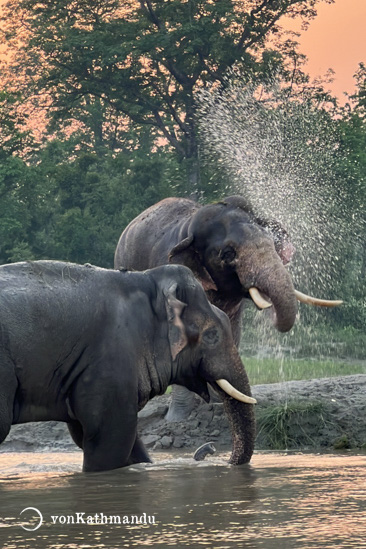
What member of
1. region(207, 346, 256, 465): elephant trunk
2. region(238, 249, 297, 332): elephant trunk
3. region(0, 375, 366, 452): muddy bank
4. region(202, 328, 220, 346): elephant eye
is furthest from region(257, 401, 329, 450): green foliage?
region(202, 328, 220, 346): elephant eye

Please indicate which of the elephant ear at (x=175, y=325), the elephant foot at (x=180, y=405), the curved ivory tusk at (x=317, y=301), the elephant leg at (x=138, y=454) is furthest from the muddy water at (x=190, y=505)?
the elephant foot at (x=180, y=405)

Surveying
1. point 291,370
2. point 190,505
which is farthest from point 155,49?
point 190,505

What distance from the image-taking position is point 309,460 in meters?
9.63

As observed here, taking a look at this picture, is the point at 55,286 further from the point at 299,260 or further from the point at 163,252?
the point at 299,260

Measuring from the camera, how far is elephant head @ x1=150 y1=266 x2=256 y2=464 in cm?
902

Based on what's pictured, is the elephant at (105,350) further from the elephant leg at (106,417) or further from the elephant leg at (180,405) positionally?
the elephant leg at (180,405)

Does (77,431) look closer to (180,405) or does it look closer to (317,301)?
(317,301)

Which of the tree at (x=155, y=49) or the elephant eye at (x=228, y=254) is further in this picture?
the tree at (x=155, y=49)

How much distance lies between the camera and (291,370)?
682 inches

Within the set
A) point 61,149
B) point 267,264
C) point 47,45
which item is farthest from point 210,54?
point 267,264

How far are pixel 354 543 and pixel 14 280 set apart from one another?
11.9 feet

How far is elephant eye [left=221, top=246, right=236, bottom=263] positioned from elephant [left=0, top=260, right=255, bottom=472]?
240 centimetres

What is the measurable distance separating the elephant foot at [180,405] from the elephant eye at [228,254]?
132 centimetres

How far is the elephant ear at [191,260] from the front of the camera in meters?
12.0
